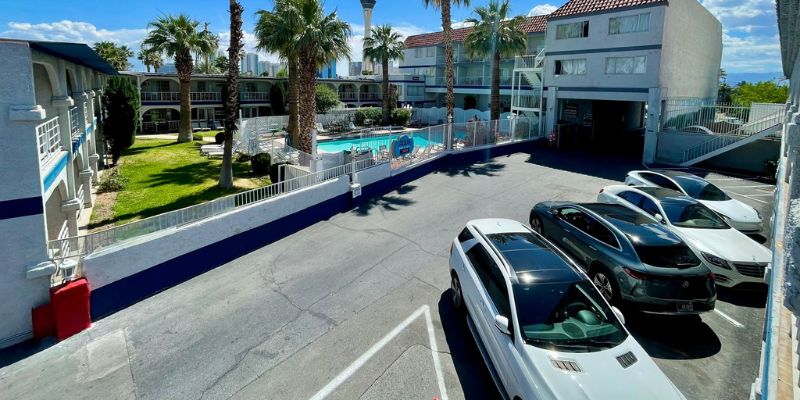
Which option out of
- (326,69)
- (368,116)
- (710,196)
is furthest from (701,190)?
(368,116)

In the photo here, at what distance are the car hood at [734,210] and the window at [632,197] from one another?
226 centimetres

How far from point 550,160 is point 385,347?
2033 cm

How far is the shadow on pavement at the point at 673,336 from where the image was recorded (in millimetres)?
7942

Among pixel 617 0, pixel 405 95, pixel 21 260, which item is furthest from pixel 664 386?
pixel 405 95

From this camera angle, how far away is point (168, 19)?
3381 cm

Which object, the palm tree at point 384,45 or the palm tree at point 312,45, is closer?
the palm tree at point 312,45

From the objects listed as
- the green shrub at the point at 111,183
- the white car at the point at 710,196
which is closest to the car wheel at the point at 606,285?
the white car at the point at 710,196

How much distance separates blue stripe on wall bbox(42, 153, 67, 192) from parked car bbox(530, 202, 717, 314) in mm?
11998

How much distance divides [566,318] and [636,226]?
14.2 feet

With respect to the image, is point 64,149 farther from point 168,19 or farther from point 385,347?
point 168,19

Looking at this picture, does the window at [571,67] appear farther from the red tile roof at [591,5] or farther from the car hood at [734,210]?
the car hood at [734,210]

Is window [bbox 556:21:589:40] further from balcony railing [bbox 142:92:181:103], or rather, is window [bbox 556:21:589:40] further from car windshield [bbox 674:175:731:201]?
balcony railing [bbox 142:92:181:103]

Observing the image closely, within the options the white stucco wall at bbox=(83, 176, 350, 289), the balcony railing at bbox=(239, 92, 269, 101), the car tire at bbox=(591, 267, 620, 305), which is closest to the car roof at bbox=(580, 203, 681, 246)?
the car tire at bbox=(591, 267, 620, 305)

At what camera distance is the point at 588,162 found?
992 inches
